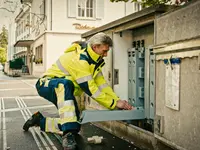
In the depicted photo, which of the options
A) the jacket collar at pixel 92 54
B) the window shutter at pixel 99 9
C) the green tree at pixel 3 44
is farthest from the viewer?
the green tree at pixel 3 44

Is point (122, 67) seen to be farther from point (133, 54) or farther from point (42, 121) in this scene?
point (42, 121)

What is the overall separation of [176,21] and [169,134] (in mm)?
1315

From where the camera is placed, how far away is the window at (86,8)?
2574 cm


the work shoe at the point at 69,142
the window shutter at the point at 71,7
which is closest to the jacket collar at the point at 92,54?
the work shoe at the point at 69,142

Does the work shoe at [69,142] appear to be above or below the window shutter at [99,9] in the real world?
below

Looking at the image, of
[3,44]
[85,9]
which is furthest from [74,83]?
[3,44]

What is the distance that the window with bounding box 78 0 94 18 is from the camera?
84.5ft

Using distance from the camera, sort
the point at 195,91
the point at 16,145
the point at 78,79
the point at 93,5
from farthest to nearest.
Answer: the point at 93,5, the point at 16,145, the point at 78,79, the point at 195,91

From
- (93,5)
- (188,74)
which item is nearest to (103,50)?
(188,74)

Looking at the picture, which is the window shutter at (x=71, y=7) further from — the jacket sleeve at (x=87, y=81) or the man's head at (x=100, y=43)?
the jacket sleeve at (x=87, y=81)

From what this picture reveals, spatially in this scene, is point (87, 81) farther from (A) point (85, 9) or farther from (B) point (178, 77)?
(A) point (85, 9)

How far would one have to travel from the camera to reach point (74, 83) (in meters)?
4.60

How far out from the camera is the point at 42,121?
5.39 meters

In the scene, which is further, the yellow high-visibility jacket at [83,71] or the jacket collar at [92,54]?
the jacket collar at [92,54]
